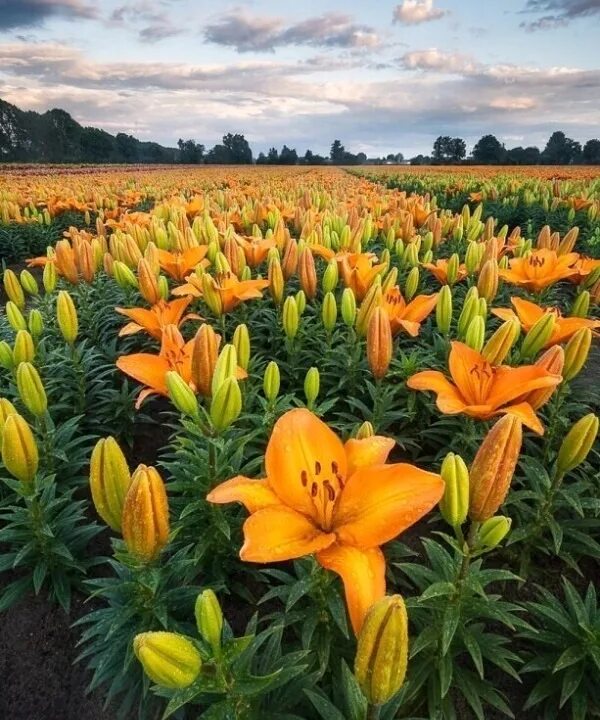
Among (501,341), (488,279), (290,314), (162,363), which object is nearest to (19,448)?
(162,363)

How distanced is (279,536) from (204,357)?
0.65m

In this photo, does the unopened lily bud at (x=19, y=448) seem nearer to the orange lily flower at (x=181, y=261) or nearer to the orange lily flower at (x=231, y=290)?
the orange lily flower at (x=231, y=290)

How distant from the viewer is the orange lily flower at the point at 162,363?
1.74 metres

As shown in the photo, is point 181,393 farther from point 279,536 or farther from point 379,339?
point 379,339

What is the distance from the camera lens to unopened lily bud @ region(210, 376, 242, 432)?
1.45 m

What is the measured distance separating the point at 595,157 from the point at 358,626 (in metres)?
58.4

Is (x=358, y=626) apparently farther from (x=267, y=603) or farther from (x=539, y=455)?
(x=539, y=455)

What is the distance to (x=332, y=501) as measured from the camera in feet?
3.97

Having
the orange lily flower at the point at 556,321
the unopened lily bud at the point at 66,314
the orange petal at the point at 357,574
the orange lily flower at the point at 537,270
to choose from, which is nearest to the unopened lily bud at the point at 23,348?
the unopened lily bud at the point at 66,314

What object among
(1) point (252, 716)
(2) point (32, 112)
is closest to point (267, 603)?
(1) point (252, 716)

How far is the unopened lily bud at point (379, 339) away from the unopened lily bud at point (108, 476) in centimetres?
98

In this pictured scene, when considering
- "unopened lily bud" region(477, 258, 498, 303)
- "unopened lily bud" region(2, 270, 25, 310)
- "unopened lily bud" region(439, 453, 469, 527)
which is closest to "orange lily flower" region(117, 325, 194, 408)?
"unopened lily bud" region(439, 453, 469, 527)

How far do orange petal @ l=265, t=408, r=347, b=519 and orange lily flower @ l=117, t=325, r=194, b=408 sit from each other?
600mm

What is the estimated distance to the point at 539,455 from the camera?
7.36 ft
